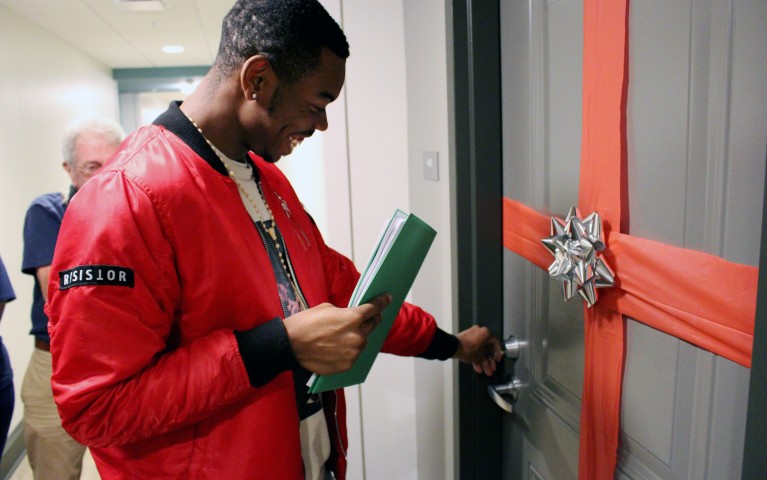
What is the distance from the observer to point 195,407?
0.81m

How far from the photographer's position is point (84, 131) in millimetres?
1904

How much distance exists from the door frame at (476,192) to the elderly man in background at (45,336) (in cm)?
121

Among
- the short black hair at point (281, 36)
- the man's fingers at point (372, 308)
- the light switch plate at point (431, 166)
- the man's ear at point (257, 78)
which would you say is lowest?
the man's fingers at point (372, 308)

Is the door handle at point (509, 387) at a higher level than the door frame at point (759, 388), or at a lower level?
lower

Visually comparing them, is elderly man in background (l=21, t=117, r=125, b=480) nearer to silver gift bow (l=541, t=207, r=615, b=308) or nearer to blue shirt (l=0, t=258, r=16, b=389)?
blue shirt (l=0, t=258, r=16, b=389)

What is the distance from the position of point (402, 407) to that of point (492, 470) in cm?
55

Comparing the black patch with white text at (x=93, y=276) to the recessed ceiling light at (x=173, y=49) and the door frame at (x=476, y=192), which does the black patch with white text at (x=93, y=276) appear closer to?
the door frame at (x=476, y=192)

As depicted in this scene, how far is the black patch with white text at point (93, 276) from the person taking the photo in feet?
2.45

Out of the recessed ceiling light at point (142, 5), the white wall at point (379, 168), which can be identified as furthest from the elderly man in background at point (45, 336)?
the recessed ceiling light at point (142, 5)

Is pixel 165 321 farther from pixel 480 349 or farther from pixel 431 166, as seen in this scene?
pixel 431 166

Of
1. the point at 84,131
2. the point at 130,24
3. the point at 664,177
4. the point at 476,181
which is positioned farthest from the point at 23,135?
the point at 664,177

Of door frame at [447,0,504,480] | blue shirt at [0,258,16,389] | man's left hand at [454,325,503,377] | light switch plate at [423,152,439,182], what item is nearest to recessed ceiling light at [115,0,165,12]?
blue shirt at [0,258,16,389]

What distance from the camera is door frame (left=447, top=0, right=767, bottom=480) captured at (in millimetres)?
1273

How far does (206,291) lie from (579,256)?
595 mm
